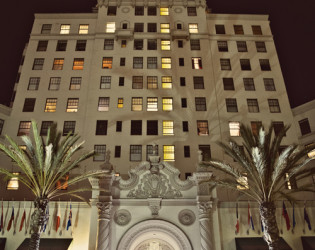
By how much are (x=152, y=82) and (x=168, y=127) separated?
699 cm

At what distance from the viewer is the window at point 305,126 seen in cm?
3641

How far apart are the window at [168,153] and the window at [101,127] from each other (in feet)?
25.3

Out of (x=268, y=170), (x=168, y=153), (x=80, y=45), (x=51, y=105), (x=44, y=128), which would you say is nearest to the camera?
(x=268, y=170)

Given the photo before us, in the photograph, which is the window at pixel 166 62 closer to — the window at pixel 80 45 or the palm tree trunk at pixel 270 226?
the window at pixel 80 45

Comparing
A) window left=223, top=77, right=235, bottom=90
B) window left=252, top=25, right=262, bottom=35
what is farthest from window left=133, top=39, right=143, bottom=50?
window left=252, top=25, right=262, bottom=35

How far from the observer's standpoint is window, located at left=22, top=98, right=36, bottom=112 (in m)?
37.6

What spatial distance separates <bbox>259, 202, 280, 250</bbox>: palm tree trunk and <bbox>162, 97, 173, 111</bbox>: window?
1937cm

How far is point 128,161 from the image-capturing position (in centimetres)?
3434

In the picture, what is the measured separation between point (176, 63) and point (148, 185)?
2097 centimetres

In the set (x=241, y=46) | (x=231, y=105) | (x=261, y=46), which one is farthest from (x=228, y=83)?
(x=261, y=46)

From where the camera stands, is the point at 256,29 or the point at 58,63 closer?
the point at 58,63

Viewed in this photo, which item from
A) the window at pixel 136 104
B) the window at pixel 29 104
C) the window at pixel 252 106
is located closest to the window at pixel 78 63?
the window at pixel 29 104

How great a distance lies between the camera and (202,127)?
36.6m

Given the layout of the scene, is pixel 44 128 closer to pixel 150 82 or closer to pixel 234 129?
pixel 150 82
